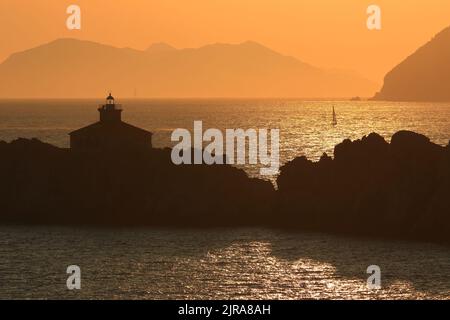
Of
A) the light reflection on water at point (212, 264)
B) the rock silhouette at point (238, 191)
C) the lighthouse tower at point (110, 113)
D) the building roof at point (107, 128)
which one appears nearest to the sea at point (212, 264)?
the light reflection on water at point (212, 264)

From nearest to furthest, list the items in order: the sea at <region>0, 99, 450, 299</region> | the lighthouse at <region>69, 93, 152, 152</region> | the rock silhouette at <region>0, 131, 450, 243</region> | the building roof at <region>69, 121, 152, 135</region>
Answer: the sea at <region>0, 99, 450, 299</region> → the rock silhouette at <region>0, 131, 450, 243</region> → the lighthouse at <region>69, 93, 152, 152</region> → the building roof at <region>69, 121, 152, 135</region>

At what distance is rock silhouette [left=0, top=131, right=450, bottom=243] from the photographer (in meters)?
67.0

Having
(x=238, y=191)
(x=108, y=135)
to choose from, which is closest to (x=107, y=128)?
(x=108, y=135)

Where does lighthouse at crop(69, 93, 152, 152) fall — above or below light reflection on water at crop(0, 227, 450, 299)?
above

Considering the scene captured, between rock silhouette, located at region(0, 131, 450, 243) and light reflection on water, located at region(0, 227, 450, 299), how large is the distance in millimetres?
3610

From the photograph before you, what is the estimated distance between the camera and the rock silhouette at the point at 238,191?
220 ft

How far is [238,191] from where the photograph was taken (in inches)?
2936

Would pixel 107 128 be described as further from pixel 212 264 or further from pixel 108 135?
pixel 212 264

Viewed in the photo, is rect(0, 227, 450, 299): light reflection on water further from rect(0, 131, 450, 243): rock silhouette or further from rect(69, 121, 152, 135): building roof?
rect(69, 121, 152, 135): building roof

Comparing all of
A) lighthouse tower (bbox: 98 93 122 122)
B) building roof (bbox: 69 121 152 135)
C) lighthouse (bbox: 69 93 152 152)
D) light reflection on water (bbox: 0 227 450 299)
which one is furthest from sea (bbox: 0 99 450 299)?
lighthouse tower (bbox: 98 93 122 122)

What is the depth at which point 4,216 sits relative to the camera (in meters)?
75.1

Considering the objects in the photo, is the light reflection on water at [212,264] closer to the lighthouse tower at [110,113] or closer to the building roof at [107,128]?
the building roof at [107,128]

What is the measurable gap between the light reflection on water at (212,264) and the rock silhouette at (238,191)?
3.61 metres
